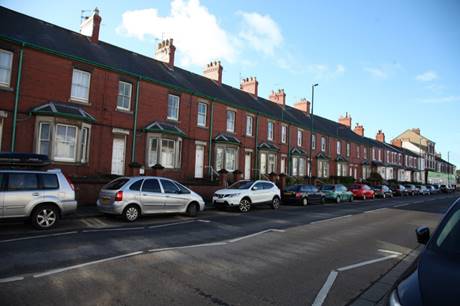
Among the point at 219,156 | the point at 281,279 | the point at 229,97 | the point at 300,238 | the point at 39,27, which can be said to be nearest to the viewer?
the point at 281,279

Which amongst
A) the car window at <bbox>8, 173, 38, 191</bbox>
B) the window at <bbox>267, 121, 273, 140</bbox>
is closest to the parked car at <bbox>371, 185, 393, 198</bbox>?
the window at <bbox>267, 121, 273, 140</bbox>

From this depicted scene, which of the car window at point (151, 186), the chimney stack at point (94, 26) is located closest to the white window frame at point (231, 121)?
the chimney stack at point (94, 26)

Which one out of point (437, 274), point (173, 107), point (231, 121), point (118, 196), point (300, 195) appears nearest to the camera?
point (437, 274)

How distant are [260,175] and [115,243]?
72.3 feet

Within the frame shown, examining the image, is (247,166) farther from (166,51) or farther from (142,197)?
(142,197)

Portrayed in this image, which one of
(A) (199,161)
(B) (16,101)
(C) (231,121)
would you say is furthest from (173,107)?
(B) (16,101)

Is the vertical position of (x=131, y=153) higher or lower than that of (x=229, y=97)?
lower

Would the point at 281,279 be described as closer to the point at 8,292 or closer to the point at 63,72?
the point at 8,292

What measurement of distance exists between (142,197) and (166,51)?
17.2 m

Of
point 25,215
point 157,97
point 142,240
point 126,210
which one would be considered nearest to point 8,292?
point 142,240

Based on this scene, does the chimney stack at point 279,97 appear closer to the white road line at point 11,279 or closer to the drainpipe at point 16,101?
the drainpipe at point 16,101

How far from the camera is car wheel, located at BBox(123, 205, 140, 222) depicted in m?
11.4

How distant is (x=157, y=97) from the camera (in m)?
21.4

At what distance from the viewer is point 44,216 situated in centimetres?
962
